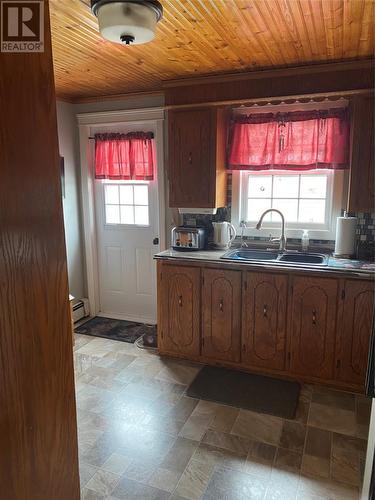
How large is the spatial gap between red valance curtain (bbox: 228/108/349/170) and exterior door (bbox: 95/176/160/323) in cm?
103

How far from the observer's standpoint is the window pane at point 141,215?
157 inches

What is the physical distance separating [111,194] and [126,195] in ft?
0.62

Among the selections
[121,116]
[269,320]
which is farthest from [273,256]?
[121,116]

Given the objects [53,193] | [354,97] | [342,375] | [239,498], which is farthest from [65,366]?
[354,97]

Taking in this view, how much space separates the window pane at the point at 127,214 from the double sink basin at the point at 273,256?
4.08ft

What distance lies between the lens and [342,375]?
9.32 feet

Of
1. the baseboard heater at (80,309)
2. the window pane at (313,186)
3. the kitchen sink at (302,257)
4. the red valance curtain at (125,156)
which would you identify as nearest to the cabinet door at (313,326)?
the kitchen sink at (302,257)

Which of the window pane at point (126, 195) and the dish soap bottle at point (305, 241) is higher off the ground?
the window pane at point (126, 195)

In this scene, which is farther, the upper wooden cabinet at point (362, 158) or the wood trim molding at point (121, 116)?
the wood trim molding at point (121, 116)

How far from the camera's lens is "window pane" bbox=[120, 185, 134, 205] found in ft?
13.2

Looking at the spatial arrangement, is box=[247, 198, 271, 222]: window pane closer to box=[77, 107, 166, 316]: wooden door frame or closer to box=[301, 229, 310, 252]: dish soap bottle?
box=[301, 229, 310, 252]: dish soap bottle

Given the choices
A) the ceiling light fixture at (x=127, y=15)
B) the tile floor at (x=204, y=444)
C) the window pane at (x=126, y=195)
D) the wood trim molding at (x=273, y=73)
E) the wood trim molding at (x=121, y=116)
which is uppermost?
the wood trim molding at (x=273, y=73)

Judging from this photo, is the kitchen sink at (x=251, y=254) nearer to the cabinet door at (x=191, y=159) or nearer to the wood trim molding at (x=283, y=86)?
the cabinet door at (x=191, y=159)

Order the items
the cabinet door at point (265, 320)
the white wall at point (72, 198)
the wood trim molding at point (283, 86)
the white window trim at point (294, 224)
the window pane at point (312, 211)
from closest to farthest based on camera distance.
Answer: the wood trim molding at point (283, 86) → the cabinet door at point (265, 320) → the white window trim at point (294, 224) → the window pane at point (312, 211) → the white wall at point (72, 198)
